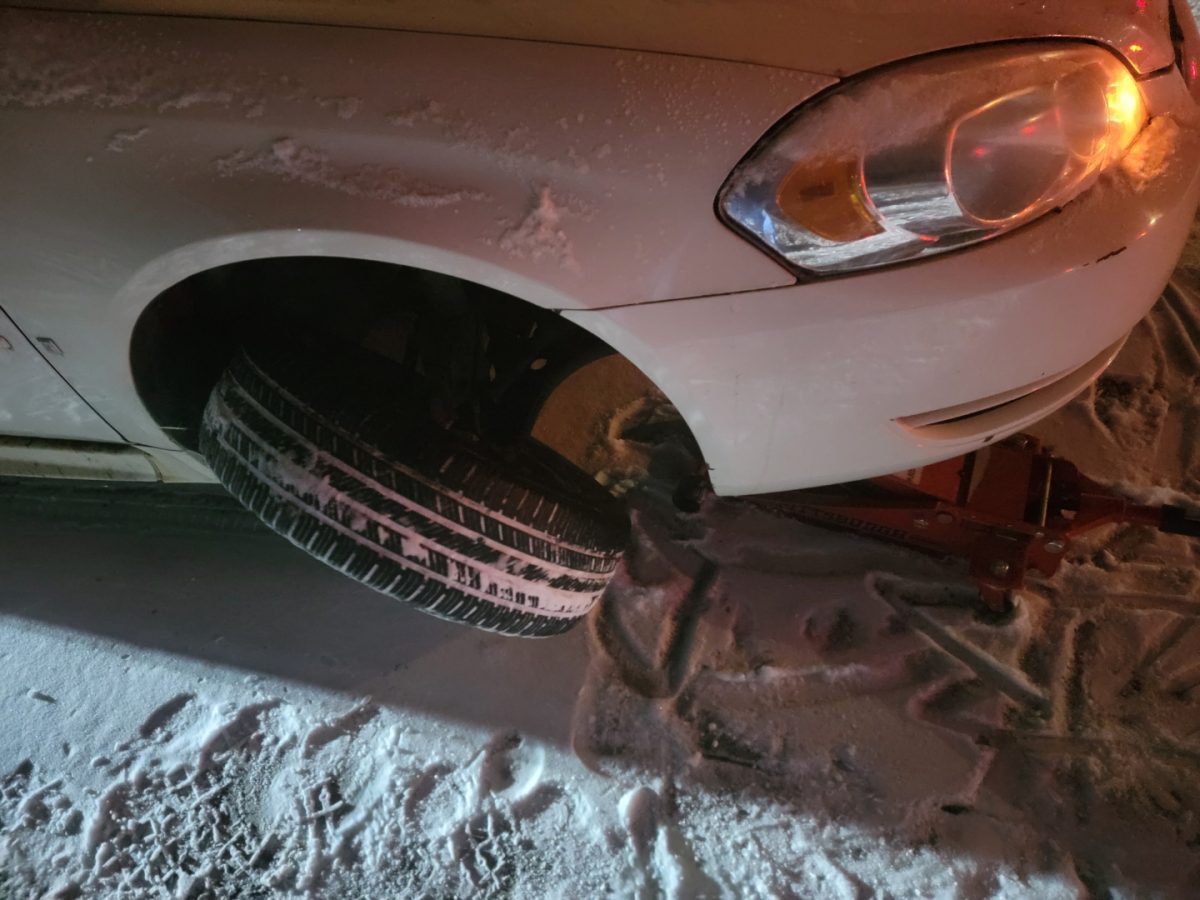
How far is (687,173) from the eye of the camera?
1077mm

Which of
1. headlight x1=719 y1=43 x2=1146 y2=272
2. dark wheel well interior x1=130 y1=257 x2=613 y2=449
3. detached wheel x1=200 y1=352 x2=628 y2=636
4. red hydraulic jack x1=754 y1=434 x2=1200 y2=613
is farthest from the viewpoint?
red hydraulic jack x1=754 y1=434 x2=1200 y2=613

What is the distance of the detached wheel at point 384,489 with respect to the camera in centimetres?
139

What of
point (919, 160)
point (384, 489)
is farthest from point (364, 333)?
point (919, 160)

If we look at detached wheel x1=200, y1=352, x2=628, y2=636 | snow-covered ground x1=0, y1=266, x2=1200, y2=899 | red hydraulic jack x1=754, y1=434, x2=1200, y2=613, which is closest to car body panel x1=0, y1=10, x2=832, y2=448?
detached wheel x1=200, y1=352, x2=628, y2=636

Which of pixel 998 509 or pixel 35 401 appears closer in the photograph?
pixel 35 401

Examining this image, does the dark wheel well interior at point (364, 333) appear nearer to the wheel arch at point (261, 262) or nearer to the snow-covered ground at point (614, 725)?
the wheel arch at point (261, 262)

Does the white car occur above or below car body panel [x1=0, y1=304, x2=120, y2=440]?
above

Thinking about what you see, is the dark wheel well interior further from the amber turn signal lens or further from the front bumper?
the amber turn signal lens

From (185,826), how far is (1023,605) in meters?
1.94

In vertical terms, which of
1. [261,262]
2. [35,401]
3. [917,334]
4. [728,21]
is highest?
[728,21]

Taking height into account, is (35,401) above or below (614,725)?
above

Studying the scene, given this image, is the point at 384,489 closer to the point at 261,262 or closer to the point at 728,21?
the point at 261,262

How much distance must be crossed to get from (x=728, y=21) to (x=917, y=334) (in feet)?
1.70

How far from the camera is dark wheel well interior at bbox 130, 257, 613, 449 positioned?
60.6 inches
